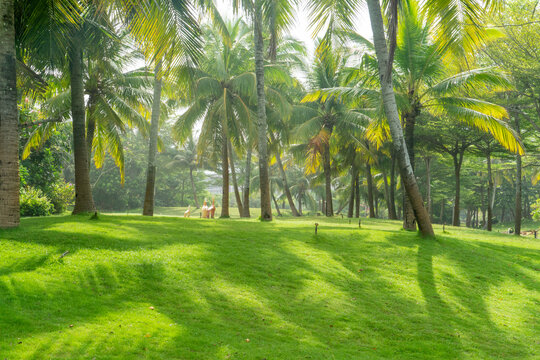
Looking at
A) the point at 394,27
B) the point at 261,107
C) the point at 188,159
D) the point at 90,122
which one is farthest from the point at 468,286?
the point at 188,159

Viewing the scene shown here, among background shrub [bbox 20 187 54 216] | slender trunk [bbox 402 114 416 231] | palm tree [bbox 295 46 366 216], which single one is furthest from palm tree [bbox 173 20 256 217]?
slender trunk [bbox 402 114 416 231]

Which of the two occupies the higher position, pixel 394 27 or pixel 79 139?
pixel 394 27

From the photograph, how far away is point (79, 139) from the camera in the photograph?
12688mm

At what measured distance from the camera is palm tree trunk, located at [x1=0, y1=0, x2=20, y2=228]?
800 centimetres

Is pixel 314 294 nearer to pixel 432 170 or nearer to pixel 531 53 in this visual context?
pixel 531 53

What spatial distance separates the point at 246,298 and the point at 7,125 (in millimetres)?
6087

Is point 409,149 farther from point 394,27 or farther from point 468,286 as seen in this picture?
point 468,286

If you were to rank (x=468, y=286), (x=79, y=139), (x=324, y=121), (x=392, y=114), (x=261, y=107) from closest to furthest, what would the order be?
(x=468, y=286)
(x=392, y=114)
(x=79, y=139)
(x=261, y=107)
(x=324, y=121)

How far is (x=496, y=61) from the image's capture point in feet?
60.6

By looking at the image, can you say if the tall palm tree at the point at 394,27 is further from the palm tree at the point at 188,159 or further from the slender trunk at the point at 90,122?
the palm tree at the point at 188,159

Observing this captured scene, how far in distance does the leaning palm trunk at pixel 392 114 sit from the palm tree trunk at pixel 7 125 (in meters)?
9.36

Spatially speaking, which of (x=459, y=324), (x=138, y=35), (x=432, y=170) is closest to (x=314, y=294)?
(x=459, y=324)

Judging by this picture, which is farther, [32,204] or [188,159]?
[188,159]

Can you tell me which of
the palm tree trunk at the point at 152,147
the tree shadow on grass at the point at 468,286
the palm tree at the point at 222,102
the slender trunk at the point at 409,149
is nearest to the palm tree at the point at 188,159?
the palm tree at the point at 222,102
